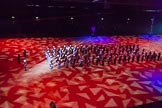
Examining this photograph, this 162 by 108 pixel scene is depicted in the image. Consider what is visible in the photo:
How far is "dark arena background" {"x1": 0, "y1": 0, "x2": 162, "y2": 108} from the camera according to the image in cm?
715

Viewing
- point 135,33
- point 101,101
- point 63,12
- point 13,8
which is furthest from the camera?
point 135,33

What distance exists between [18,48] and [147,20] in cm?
990

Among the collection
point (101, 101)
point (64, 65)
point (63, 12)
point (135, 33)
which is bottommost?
point (101, 101)

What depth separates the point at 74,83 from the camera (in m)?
7.98

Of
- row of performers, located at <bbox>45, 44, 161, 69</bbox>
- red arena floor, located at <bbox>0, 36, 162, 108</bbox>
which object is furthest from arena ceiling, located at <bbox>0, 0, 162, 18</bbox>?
row of performers, located at <bbox>45, 44, 161, 69</bbox>

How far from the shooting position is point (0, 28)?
13.1 metres

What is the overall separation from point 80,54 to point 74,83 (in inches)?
115

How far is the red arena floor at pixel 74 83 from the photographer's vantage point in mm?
6824

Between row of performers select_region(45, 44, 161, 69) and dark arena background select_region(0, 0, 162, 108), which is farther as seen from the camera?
row of performers select_region(45, 44, 161, 69)

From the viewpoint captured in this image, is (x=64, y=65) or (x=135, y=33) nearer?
(x=64, y=65)

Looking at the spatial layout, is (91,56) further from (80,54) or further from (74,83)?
(74,83)

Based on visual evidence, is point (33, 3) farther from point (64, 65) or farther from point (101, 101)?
point (101, 101)

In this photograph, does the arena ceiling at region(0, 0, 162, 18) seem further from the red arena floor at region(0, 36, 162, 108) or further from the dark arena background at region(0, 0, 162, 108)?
the red arena floor at region(0, 36, 162, 108)

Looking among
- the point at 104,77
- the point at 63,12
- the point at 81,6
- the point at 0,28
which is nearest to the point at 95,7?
the point at 81,6
